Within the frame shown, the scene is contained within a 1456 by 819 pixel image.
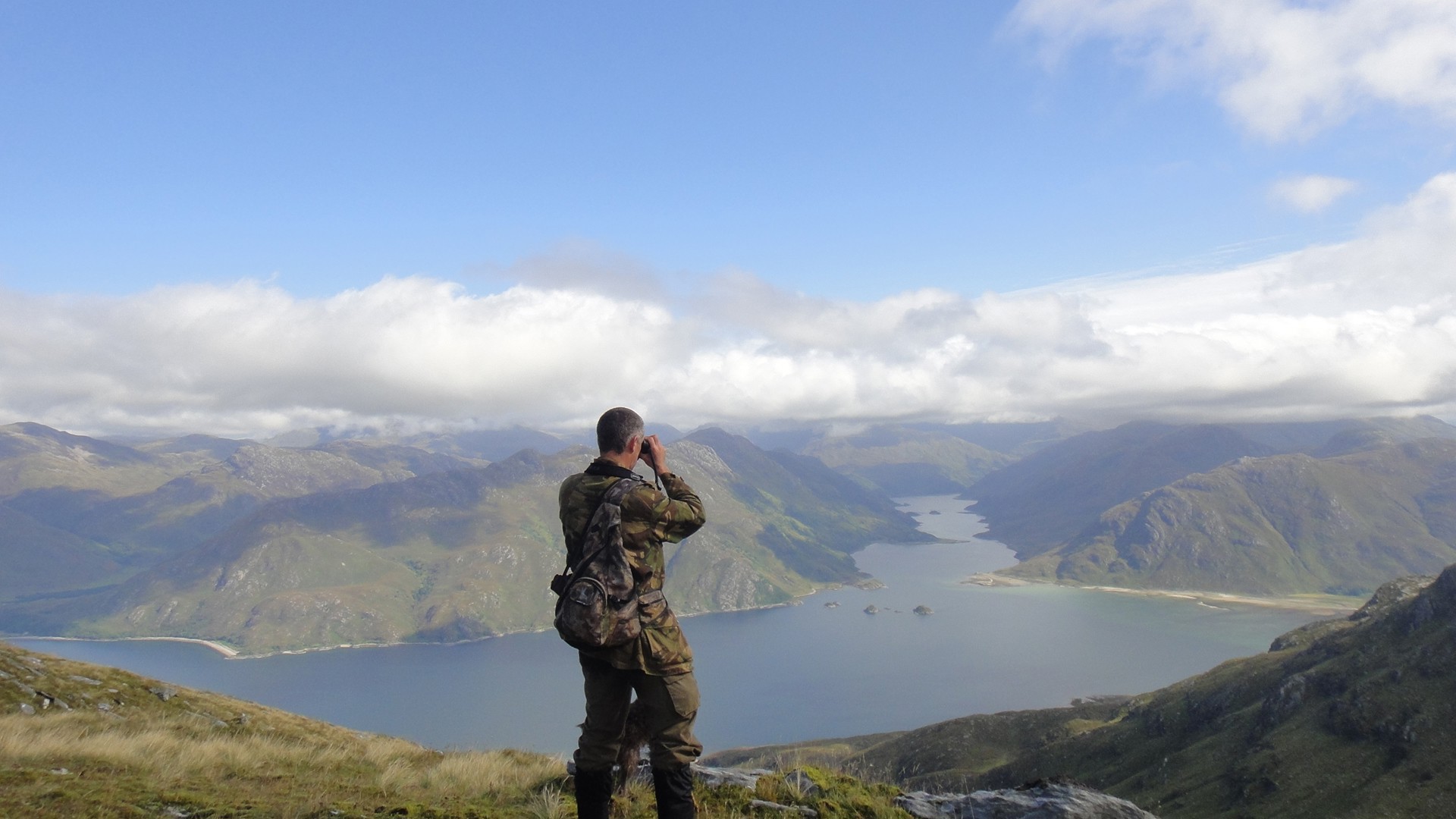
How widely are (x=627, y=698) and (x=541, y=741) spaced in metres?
211

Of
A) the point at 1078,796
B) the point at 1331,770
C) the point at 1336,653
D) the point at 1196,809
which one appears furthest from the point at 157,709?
the point at 1336,653

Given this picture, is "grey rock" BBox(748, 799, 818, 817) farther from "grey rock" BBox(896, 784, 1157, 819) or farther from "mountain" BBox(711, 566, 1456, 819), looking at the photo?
"mountain" BBox(711, 566, 1456, 819)

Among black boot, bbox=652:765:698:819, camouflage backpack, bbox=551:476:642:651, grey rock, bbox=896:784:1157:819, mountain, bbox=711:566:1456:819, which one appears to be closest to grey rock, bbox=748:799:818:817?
grey rock, bbox=896:784:1157:819

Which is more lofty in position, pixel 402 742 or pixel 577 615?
pixel 577 615

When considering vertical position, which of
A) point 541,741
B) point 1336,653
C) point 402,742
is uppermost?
point 402,742

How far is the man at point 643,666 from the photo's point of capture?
24.6 ft

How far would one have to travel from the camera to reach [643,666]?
24.2 feet

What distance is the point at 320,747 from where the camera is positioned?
1441cm

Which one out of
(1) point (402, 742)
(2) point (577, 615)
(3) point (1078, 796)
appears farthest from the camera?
(1) point (402, 742)

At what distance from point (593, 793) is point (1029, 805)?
641cm

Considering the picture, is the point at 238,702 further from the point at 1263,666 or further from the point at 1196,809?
the point at 1263,666

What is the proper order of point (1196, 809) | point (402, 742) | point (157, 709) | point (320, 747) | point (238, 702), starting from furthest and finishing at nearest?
1. point (1196, 809)
2. point (238, 702)
3. point (157, 709)
4. point (402, 742)
5. point (320, 747)

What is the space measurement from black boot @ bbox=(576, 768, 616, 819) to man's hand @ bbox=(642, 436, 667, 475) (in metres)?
3.23

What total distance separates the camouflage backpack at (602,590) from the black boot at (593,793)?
1513 mm
